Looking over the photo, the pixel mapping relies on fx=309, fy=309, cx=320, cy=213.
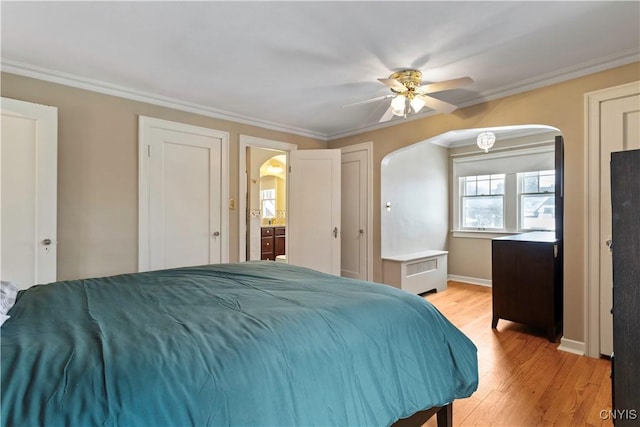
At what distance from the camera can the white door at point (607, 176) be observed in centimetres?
235

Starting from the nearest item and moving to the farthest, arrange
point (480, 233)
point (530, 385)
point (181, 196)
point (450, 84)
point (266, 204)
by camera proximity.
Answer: point (530, 385), point (450, 84), point (181, 196), point (480, 233), point (266, 204)

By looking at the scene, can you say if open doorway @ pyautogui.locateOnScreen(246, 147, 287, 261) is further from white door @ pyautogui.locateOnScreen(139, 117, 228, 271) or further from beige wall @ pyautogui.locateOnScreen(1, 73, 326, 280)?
beige wall @ pyautogui.locateOnScreen(1, 73, 326, 280)

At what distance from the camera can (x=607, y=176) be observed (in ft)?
7.93

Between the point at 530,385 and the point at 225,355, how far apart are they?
2246 mm

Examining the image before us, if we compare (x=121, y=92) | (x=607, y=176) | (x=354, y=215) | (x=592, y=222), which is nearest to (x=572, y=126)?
(x=607, y=176)

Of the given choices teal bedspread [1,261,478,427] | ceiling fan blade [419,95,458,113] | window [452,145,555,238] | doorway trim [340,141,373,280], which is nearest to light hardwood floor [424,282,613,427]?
teal bedspread [1,261,478,427]

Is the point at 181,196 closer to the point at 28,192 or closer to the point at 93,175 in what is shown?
the point at 93,175

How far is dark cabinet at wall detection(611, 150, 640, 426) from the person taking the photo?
123cm

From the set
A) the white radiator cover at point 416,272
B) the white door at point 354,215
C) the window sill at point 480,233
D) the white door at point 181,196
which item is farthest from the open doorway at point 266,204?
the window sill at point 480,233

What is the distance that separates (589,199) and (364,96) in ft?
7.06

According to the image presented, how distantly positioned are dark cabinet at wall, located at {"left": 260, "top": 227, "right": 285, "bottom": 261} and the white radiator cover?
10.5ft

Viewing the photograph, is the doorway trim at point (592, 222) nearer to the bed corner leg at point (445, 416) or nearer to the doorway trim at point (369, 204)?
the bed corner leg at point (445, 416)

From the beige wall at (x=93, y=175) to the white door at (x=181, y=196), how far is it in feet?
0.38

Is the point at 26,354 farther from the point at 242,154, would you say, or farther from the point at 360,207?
the point at 360,207
